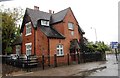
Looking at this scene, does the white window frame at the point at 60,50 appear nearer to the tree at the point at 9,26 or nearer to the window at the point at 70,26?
the window at the point at 70,26

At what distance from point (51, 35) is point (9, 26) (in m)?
7.25

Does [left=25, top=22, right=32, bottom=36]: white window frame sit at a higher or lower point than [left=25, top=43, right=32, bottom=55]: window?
higher

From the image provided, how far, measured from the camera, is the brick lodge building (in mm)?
21953

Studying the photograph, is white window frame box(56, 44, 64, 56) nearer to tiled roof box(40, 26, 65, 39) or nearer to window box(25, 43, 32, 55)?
tiled roof box(40, 26, 65, 39)

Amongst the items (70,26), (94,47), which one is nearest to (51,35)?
(70,26)

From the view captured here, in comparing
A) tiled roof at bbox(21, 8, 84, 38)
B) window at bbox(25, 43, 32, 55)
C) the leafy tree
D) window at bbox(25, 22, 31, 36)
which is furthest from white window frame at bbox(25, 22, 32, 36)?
the leafy tree

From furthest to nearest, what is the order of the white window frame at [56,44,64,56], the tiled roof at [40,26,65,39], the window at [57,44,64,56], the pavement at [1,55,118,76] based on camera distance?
the window at [57,44,64,56] → the white window frame at [56,44,64,56] → the tiled roof at [40,26,65,39] → the pavement at [1,55,118,76]

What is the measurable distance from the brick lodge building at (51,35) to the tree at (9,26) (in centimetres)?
196

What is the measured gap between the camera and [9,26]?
26516 mm

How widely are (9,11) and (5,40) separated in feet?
12.8

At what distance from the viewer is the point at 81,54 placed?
76.8 feet

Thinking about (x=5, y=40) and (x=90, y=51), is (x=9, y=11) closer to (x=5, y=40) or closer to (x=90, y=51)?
(x=5, y=40)

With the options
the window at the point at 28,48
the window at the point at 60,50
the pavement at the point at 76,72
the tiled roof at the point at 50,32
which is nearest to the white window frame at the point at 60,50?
the window at the point at 60,50

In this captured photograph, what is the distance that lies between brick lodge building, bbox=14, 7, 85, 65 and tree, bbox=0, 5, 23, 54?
1958mm
